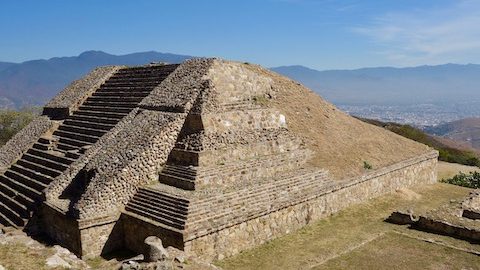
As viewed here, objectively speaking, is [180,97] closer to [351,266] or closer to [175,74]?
[175,74]

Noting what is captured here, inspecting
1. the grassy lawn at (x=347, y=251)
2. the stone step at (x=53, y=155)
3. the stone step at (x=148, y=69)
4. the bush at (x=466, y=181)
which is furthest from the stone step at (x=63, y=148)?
the bush at (x=466, y=181)

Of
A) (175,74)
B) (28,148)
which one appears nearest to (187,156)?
(175,74)

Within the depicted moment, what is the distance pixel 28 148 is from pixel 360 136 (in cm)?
1539

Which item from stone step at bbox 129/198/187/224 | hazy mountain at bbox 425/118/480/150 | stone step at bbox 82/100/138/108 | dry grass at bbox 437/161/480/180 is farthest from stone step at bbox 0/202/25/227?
hazy mountain at bbox 425/118/480/150

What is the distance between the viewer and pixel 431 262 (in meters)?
12.1

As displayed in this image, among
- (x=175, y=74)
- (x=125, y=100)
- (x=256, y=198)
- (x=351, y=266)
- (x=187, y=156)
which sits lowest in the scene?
(x=351, y=266)

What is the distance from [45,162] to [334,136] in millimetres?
12375

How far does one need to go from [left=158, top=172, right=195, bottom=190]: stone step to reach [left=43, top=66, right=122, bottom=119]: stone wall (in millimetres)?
8910

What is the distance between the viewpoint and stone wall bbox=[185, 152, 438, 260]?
12.2 m

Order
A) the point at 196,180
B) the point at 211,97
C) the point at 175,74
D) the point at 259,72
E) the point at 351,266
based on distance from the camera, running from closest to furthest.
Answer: the point at 351,266 → the point at 196,180 → the point at 211,97 → the point at 175,74 → the point at 259,72

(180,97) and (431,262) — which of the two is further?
(180,97)

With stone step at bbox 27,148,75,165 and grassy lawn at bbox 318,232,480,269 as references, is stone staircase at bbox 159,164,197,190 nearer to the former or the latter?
stone step at bbox 27,148,75,165

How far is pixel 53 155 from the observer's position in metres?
17.2

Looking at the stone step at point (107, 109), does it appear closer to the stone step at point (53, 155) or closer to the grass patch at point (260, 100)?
the stone step at point (53, 155)
